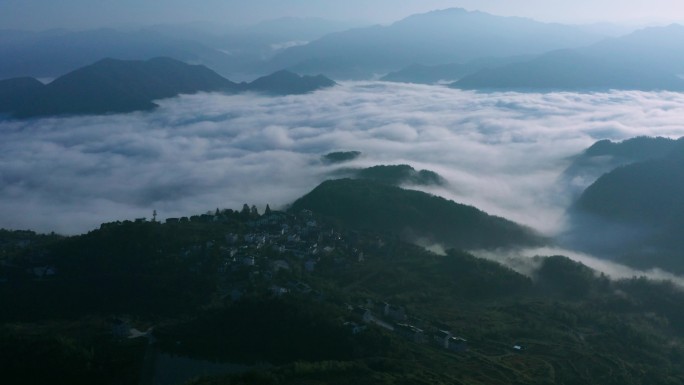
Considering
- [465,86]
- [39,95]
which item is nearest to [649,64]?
[465,86]

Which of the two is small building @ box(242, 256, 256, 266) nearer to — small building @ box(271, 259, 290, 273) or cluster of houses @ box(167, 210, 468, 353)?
cluster of houses @ box(167, 210, 468, 353)

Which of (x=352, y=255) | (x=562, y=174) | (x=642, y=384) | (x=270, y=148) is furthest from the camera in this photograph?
(x=270, y=148)

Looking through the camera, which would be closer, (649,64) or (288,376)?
(288,376)

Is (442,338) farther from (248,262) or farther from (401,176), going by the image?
(401,176)

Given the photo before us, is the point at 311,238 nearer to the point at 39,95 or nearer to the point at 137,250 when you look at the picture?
the point at 137,250

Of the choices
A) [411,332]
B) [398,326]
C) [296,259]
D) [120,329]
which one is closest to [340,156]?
[296,259]

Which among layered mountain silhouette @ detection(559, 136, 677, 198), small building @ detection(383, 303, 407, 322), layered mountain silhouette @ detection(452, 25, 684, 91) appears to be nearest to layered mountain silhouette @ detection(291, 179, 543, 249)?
layered mountain silhouette @ detection(559, 136, 677, 198)
